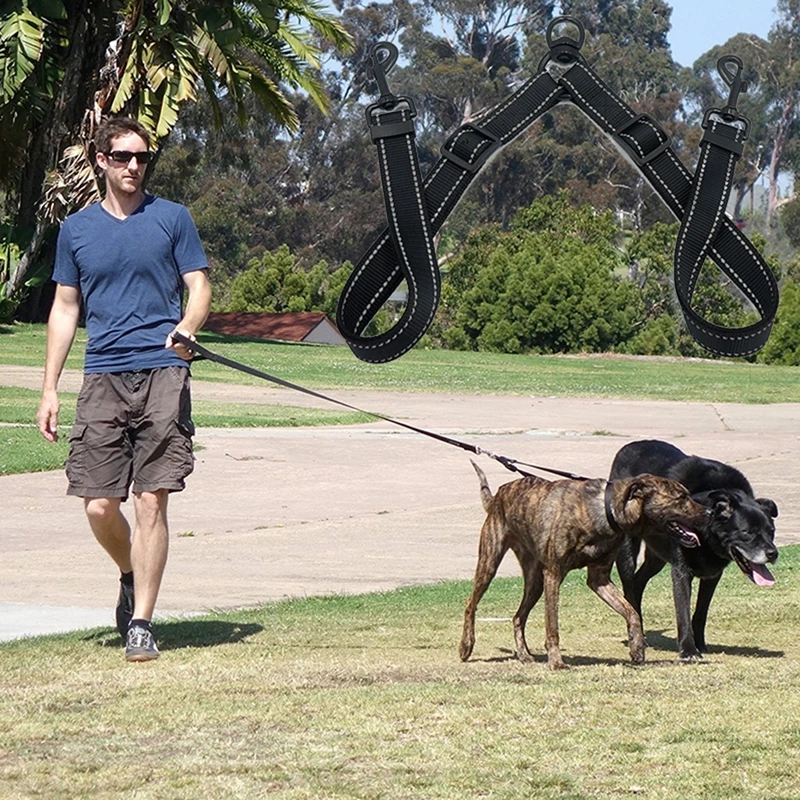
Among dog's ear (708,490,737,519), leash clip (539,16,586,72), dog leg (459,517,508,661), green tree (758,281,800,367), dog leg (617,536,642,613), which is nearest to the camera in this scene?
leash clip (539,16,586,72)

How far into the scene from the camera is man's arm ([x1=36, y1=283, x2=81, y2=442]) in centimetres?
718

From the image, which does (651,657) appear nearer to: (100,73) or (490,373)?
(490,373)

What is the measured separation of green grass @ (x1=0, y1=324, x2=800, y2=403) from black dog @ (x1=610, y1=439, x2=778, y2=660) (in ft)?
66.6

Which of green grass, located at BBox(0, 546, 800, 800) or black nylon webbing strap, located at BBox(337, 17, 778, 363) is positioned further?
black nylon webbing strap, located at BBox(337, 17, 778, 363)

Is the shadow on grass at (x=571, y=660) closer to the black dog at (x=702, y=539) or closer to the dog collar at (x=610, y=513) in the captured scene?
the black dog at (x=702, y=539)

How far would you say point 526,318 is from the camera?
43312mm

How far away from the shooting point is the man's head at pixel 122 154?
694 centimetres

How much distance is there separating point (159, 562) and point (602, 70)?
7540cm

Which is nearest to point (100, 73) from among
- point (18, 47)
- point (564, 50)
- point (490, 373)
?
point (18, 47)

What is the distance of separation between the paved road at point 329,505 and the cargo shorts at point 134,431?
3.84 feet

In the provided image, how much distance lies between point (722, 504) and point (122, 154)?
9.86 feet

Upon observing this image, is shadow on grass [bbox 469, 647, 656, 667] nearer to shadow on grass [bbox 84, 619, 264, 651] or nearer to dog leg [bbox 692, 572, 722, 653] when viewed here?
dog leg [bbox 692, 572, 722, 653]

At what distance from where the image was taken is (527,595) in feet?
24.3

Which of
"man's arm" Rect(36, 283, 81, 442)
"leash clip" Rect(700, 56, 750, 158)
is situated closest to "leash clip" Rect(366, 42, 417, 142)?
"leash clip" Rect(700, 56, 750, 158)
